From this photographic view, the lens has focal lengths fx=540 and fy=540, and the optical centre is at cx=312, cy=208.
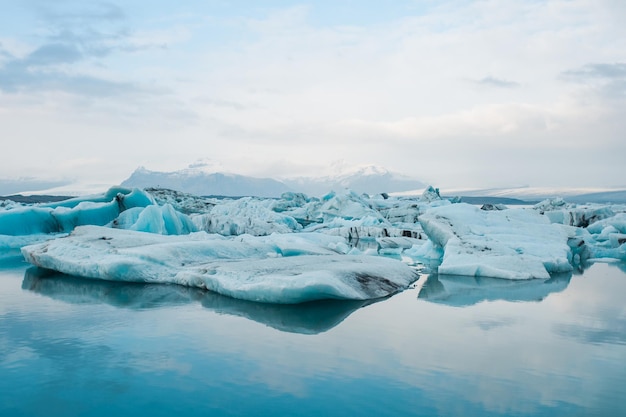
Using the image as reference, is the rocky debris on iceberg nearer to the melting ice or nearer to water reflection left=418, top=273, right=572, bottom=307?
the melting ice

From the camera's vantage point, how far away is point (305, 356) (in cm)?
476

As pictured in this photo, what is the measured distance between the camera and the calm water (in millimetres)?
3715

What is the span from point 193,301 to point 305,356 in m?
2.78

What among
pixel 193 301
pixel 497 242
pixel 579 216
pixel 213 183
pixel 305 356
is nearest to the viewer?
pixel 305 356

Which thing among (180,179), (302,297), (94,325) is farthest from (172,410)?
(180,179)

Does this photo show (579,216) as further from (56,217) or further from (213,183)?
(213,183)

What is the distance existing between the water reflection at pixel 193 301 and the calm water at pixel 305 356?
0.10ft

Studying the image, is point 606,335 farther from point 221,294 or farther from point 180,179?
point 180,179

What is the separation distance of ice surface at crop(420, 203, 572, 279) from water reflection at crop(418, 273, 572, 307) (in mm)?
229

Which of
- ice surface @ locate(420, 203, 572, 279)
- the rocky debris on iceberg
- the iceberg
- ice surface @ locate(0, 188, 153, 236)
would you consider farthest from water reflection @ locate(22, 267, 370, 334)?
the rocky debris on iceberg

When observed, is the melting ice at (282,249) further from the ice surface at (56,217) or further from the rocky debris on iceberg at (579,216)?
the rocky debris on iceberg at (579,216)

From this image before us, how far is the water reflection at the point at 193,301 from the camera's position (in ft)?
20.1

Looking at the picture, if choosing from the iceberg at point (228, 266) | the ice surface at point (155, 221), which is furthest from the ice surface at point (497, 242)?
the ice surface at point (155, 221)

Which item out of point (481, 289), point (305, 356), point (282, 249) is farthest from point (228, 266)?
point (481, 289)
